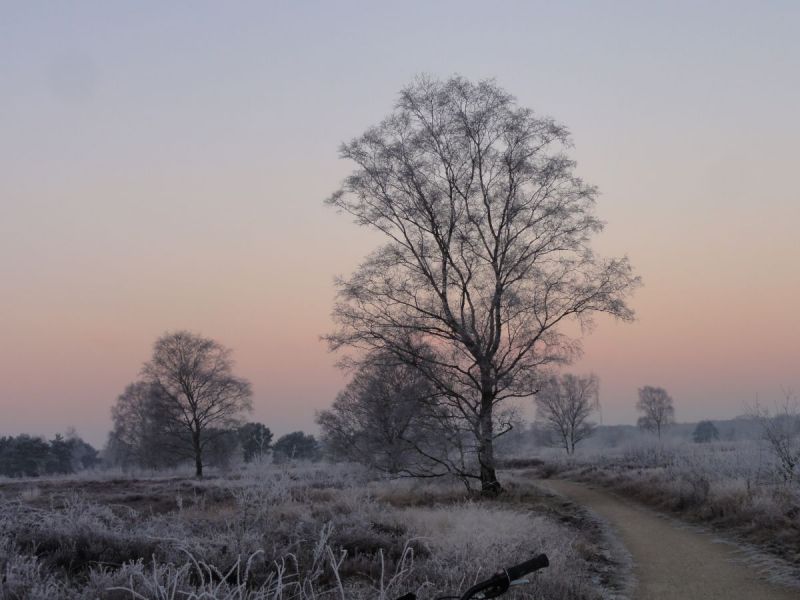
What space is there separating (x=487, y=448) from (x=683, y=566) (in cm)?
886

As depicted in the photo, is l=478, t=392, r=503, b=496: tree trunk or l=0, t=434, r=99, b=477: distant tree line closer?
l=478, t=392, r=503, b=496: tree trunk

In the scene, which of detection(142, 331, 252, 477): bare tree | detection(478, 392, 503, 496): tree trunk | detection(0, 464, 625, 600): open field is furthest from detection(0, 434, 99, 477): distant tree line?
detection(0, 464, 625, 600): open field

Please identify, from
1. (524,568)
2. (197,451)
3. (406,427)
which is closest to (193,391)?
(197,451)

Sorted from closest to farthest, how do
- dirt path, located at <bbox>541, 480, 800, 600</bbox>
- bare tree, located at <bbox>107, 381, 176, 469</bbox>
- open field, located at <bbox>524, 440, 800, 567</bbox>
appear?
dirt path, located at <bbox>541, 480, 800, 600</bbox> < open field, located at <bbox>524, 440, 800, 567</bbox> < bare tree, located at <bbox>107, 381, 176, 469</bbox>

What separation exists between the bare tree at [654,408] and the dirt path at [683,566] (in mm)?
75123

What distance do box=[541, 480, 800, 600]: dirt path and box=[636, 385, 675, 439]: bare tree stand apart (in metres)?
75.1

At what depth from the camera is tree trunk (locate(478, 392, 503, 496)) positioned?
1820cm

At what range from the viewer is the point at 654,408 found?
84.1 metres

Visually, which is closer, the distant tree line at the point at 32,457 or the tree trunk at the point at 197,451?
the tree trunk at the point at 197,451

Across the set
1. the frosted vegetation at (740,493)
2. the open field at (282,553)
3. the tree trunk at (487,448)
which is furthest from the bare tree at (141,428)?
the open field at (282,553)

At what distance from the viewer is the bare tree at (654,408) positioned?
83.4 meters

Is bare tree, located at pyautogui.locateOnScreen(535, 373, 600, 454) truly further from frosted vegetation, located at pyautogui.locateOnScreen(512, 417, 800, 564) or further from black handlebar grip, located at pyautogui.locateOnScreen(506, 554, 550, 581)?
black handlebar grip, located at pyautogui.locateOnScreen(506, 554, 550, 581)

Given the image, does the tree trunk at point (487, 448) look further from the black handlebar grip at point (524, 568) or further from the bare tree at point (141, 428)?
the bare tree at point (141, 428)

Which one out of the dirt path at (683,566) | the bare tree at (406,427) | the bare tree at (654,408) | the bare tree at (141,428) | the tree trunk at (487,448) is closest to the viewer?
the dirt path at (683,566)
